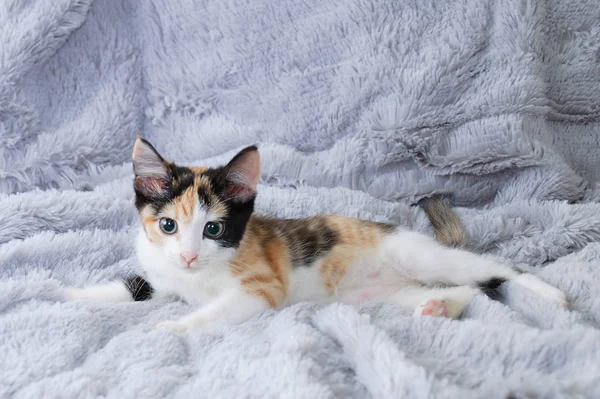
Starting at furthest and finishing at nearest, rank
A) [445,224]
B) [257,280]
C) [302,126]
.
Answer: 1. [302,126]
2. [445,224]
3. [257,280]

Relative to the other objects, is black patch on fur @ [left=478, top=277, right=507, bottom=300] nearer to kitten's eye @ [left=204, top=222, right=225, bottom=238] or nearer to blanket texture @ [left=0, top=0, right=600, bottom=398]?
blanket texture @ [left=0, top=0, right=600, bottom=398]

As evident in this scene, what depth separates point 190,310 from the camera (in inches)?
58.5

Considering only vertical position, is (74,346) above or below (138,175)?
below

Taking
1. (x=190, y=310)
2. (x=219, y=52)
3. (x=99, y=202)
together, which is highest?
(x=219, y=52)

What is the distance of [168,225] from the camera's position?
4.54 ft

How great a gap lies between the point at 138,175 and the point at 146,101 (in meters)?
0.96

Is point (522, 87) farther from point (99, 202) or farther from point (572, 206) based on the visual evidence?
point (99, 202)

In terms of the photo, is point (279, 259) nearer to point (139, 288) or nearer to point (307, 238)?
point (307, 238)

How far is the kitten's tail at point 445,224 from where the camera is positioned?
1725 mm

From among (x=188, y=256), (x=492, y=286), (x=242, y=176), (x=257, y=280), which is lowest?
(x=492, y=286)

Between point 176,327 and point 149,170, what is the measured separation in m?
0.35

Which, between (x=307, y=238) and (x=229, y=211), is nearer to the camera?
(x=229, y=211)

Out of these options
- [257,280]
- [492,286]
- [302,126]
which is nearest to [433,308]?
[492,286]

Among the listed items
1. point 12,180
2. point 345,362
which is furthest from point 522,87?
point 12,180
